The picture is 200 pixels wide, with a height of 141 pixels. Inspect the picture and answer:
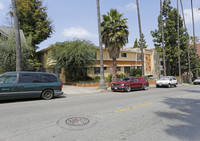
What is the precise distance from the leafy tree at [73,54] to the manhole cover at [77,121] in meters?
14.0

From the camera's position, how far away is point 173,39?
112 feet

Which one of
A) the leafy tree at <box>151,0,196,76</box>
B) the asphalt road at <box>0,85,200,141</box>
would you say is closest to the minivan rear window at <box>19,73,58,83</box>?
the asphalt road at <box>0,85,200,141</box>

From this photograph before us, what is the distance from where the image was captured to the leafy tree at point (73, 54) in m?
18.9

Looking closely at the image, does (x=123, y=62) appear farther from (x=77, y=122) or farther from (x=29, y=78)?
(x=77, y=122)

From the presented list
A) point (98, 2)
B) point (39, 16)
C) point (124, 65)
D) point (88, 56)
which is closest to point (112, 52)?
point (88, 56)

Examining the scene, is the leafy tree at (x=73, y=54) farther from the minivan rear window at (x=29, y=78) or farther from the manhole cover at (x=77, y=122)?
the manhole cover at (x=77, y=122)

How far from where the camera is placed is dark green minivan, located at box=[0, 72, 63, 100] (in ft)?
27.3

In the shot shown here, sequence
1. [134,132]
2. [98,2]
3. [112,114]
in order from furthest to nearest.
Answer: [98,2], [112,114], [134,132]

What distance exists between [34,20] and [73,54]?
16782 millimetres

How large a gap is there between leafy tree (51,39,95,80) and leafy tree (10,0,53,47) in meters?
11.0

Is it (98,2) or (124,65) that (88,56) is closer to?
(98,2)

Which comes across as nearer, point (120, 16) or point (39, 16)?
point (120, 16)

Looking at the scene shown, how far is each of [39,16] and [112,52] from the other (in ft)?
64.5

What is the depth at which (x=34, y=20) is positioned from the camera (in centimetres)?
2944
